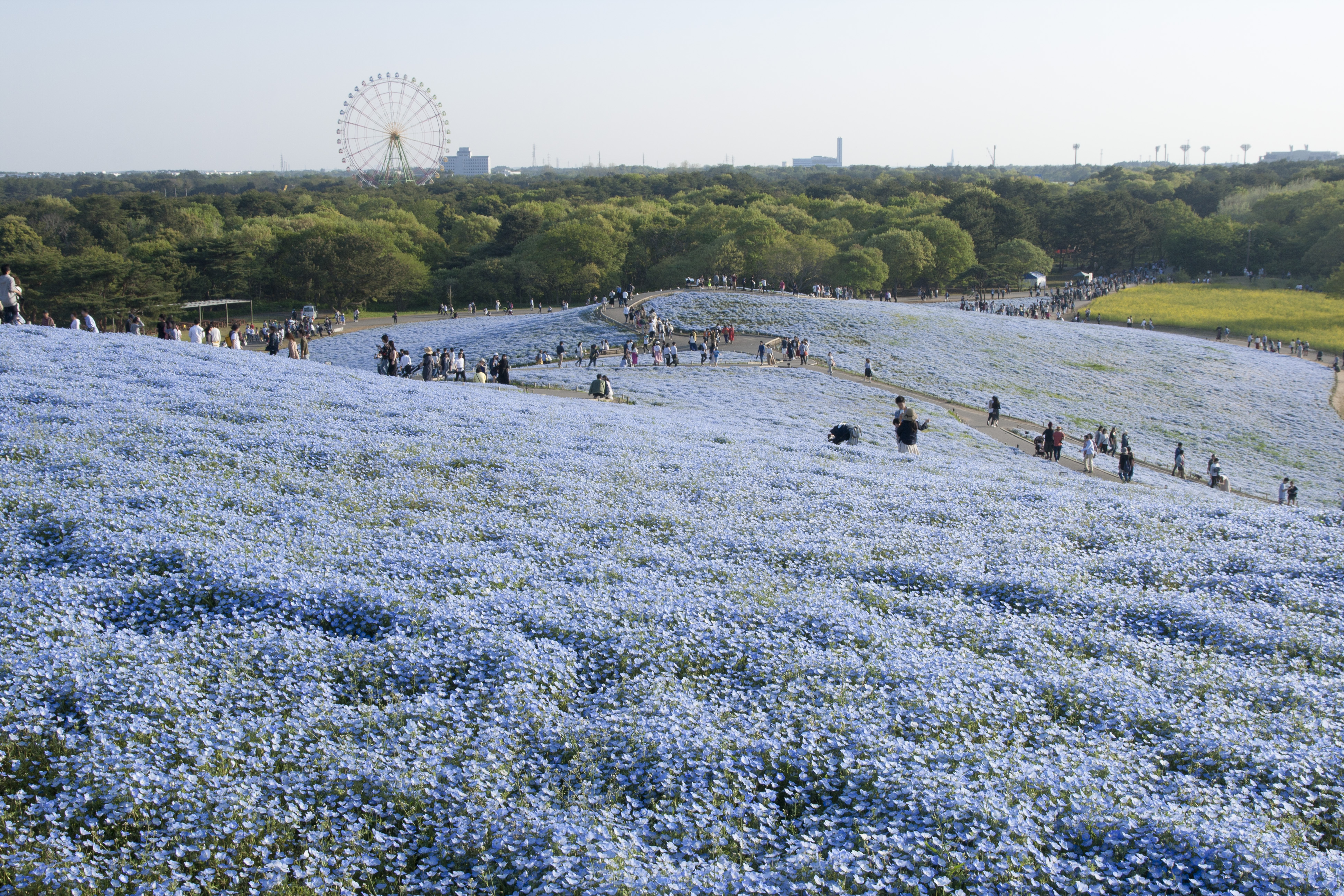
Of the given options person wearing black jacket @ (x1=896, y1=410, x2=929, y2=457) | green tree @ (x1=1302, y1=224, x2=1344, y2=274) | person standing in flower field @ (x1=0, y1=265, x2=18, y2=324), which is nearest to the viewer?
person wearing black jacket @ (x1=896, y1=410, x2=929, y2=457)

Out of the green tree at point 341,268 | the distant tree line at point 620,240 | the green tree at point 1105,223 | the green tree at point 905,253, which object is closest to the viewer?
the distant tree line at point 620,240

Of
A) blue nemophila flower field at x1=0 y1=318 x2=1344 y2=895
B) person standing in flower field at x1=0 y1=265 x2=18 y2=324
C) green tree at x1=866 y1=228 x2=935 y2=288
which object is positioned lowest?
blue nemophila flower field at x1=0 y1=318 x2=1344 y2=895

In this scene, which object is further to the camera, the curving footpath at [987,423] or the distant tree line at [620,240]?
the distant tree line at [620,240]

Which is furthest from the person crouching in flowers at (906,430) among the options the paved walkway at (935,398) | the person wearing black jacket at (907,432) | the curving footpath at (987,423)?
the paved walkway at (935,398)

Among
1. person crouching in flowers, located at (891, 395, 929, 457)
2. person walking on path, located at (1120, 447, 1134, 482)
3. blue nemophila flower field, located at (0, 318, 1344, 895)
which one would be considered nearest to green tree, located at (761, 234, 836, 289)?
person walking on path, located at (1120, 447, 1134, 482)

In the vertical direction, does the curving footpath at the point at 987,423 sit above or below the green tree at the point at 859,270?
below

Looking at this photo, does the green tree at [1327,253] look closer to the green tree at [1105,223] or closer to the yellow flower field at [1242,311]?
the yellow flower field at [1242,311]

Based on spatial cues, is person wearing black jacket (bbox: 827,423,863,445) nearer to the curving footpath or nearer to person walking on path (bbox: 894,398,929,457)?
person walking on path (bbox: 894,398,929,457)
